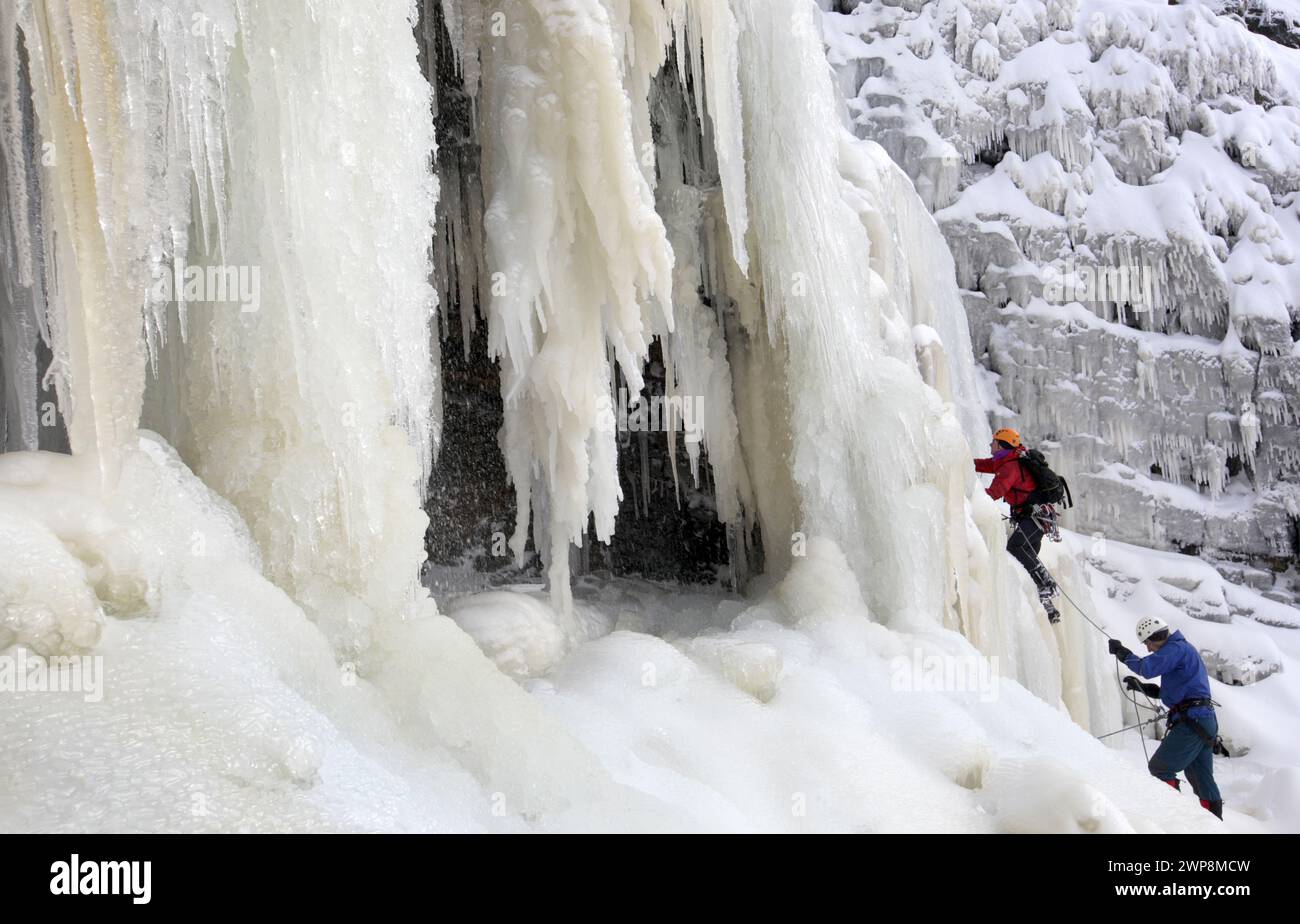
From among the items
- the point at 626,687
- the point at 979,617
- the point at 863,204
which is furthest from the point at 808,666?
the point at 863,204

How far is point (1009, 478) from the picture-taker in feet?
23.6

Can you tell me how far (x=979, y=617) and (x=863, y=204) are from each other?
277 cm

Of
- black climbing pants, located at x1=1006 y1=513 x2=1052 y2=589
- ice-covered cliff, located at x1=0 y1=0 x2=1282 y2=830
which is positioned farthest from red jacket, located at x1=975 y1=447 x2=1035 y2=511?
ice-covered cliff, located at x1=0 y1=0 x2=1282 y2=830

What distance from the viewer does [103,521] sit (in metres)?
2.44

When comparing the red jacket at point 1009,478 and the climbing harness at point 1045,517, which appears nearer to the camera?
the red jacket at point 1009,478

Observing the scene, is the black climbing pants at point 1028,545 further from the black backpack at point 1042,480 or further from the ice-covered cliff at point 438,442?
the ice-covered cliff at point 438,442

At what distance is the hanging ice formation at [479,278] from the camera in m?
A: 2.67

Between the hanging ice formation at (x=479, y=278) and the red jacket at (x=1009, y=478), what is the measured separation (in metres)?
0.27

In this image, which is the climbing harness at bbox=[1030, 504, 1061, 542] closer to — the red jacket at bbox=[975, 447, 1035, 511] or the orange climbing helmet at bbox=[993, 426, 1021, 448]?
the red jacket at bbox=[975, 447, 1035, 511]

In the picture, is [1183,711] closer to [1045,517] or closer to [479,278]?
[1045,517]

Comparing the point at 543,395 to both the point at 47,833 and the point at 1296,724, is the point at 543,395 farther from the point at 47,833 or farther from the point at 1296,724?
the point at 1296,724

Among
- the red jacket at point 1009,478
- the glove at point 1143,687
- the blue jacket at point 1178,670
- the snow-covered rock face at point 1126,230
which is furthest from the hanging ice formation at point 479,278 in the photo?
the snow-covered rock face at point 1126,230

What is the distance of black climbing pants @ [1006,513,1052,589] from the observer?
7426 millimetres

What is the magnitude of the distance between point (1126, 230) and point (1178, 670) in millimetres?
8898
